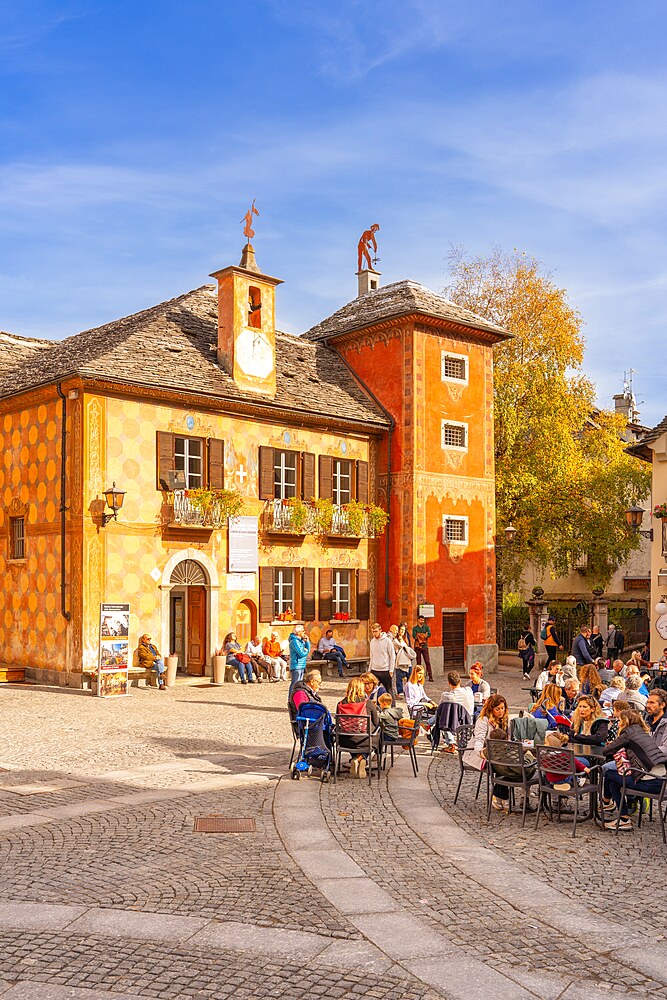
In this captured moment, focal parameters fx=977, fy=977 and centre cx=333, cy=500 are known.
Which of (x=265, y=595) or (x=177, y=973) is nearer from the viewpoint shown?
(x=177, y=973)

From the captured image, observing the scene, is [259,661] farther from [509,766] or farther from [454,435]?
[509,766]

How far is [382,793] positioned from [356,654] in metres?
16.9

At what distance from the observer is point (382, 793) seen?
1203cm

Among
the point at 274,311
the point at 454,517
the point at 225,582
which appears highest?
the point at 274,311

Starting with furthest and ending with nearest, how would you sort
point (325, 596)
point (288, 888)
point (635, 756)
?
point (325, 596) < point (635, 756) < point (288, 888)

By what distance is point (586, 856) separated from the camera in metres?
9.34

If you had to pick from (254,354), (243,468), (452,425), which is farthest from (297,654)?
(452,425)

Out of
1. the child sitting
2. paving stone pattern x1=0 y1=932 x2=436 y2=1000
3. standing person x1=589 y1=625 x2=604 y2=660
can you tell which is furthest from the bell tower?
paving stone pattern x1=0 y1=932 x2=436 y2=1000

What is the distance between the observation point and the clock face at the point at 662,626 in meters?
26.4

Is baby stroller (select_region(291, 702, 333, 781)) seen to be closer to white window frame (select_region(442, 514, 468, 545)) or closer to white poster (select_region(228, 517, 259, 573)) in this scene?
white poster (select_region(228, 517, 259, 573))

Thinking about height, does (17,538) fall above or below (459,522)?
below

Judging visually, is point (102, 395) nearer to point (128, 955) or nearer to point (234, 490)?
point (234, 490)

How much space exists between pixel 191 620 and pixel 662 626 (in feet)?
41.6

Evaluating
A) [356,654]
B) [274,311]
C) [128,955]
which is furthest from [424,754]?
[274,311]
